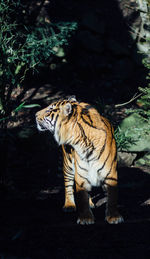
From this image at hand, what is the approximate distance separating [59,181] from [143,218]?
2.21 meters

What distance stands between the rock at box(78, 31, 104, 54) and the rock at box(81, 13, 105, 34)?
152 millimetres

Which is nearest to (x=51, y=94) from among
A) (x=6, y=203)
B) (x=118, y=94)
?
(x=118, y=94)

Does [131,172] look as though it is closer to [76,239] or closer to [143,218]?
[143,218]

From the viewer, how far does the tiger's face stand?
12.0ft

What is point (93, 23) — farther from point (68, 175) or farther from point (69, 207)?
point (69, 207)

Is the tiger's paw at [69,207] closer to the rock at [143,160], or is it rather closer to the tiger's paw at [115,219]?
the tiger's paw at [115,219]

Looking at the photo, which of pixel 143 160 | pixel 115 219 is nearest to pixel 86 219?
pixel 115 219

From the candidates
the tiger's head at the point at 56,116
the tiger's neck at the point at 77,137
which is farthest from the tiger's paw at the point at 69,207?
the tiger's head at the point at 56,116

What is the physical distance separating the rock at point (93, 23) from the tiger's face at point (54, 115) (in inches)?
223

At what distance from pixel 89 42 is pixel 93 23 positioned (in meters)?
0.47

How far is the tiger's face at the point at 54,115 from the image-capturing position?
3668 millimetres

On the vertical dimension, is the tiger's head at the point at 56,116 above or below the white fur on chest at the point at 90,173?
above

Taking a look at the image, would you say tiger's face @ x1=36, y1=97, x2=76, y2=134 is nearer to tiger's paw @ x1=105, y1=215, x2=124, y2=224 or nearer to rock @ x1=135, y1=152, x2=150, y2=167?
tiger's paw @ x1=105, y1=215, x2=124, y2=224

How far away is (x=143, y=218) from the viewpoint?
3811 mm
